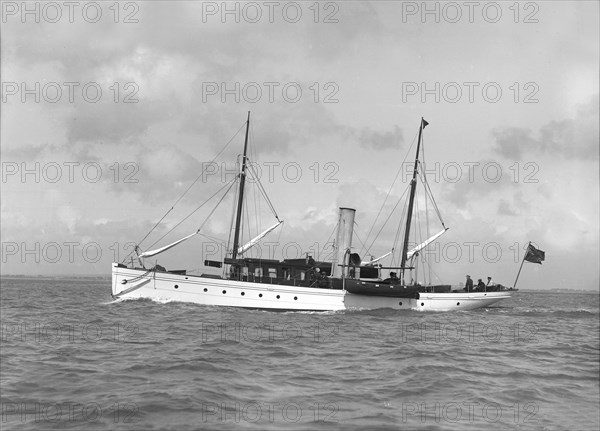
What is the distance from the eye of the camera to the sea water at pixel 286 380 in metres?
10.1

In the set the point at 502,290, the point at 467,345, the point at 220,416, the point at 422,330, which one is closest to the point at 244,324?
the point at 422,330

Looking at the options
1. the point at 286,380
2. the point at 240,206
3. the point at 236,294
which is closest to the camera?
the point at 286,380

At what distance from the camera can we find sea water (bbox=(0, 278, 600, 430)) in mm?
10102

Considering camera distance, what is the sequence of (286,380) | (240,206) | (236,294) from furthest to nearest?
(240,206) < (236,294) < (286,380)

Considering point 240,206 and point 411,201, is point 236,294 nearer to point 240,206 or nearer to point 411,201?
point 240,206

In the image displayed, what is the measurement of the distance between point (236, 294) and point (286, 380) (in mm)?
25029

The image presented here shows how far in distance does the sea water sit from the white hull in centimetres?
1390

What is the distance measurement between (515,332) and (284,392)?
1870 centimetres

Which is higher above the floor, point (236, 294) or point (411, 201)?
point (411, 201)

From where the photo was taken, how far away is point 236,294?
3800cm

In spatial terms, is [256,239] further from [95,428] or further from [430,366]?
[95,428]

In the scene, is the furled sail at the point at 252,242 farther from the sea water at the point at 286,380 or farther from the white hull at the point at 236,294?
the sea water at the point at 286,380

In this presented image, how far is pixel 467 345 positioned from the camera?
68.5 ft

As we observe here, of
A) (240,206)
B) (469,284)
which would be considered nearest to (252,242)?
(240,206)
